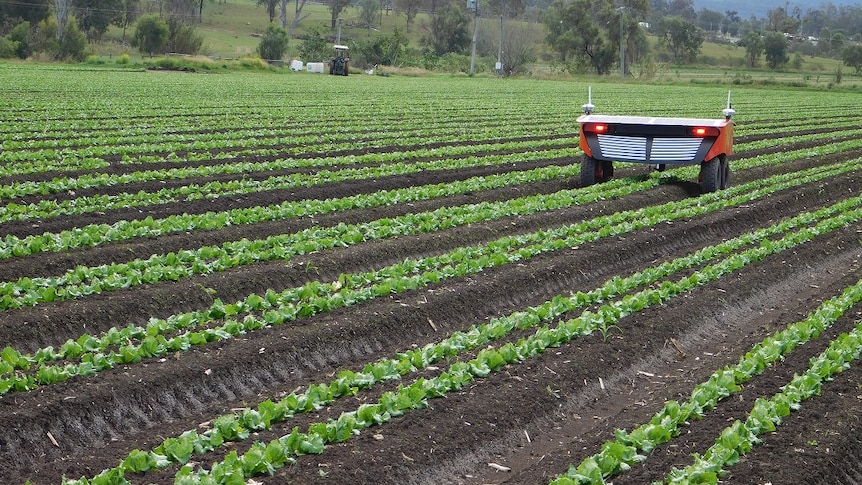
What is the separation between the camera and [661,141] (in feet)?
53.3

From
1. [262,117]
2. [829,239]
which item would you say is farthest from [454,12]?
[829,239]

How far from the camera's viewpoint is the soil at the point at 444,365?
21.0 feet

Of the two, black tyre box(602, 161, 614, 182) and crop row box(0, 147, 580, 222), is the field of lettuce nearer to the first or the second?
crop row box(0, 147, 580, 222)

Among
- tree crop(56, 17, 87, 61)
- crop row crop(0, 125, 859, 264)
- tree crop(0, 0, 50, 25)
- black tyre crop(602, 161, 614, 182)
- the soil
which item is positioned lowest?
the soil

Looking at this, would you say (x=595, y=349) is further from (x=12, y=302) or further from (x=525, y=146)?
(x=525, y=146)

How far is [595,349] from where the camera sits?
8.49 meters

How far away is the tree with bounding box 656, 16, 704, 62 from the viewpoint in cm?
11094

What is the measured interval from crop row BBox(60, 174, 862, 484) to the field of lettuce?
0.07 ft

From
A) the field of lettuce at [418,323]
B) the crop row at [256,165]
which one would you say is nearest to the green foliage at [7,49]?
the crop row at [256,165]

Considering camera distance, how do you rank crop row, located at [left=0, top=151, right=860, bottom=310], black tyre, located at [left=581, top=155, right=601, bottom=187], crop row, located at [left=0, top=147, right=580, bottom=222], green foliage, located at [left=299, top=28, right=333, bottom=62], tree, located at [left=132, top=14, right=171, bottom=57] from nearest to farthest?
crop row, located at [left=0, top=151, right=860, bottom=310]
crop row, located at [left=0, top=147, right=580, bottom=222]
black tyre, located at [left=581, top=155, right=601, bottom=187]
tree, located at [left=132, top=14, right=171, bottom=57]
green foliage, located at [left=299, top=28, right=333, bottom=62]

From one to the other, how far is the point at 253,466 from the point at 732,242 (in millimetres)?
8388

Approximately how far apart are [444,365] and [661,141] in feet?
30.4

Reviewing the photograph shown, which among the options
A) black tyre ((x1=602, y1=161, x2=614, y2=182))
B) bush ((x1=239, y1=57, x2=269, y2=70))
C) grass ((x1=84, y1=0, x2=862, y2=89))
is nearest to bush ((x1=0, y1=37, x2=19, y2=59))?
grass ((x1=84, y1=0, x2=862, y2=89))

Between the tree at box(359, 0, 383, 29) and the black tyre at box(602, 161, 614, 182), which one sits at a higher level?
the tree at box(359, 0, 383, 29)
